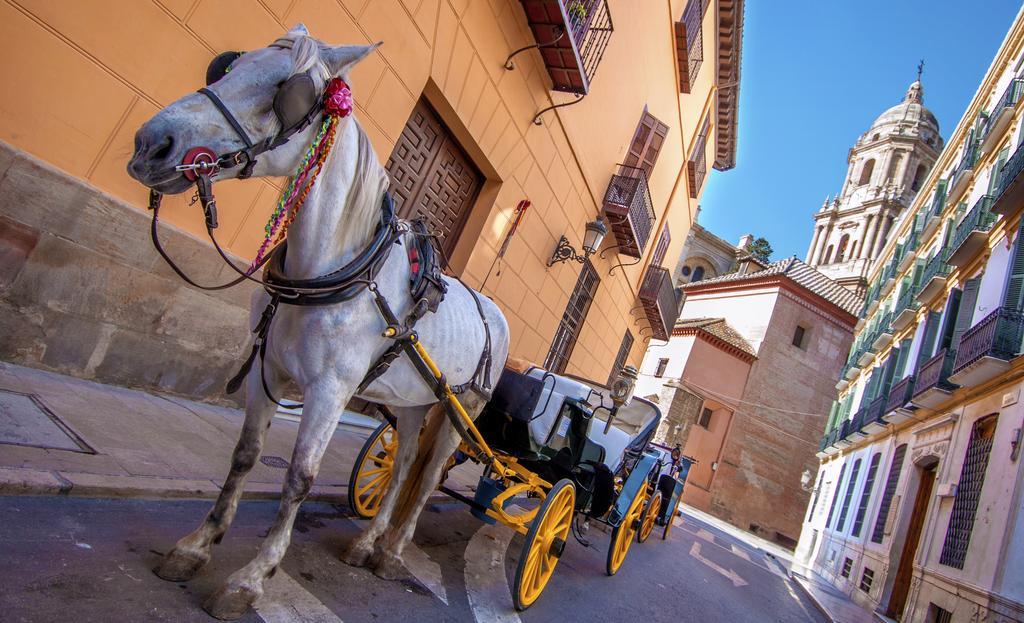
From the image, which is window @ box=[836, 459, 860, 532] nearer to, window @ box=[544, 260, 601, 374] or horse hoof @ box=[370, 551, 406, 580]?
window @ box=[544, 260, 601, 374]

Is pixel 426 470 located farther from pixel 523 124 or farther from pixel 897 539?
pixel 897 539

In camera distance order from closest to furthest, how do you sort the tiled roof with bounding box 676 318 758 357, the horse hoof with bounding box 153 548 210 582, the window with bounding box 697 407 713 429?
the horse hoof with bounding box 153 548 210 582, the window with bounding box 697 407 713 429, the tiled roof with bounding box 676 318 758 357

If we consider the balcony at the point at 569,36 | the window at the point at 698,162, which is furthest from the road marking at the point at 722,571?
the window at the point at 698,162

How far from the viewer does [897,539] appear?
12773mm

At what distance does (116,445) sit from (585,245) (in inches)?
348

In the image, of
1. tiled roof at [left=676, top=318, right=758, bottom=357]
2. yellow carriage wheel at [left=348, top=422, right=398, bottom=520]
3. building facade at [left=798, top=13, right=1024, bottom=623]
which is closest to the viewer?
yellow carriage wheel at [left=348, top=422, right=398, bottom=520]

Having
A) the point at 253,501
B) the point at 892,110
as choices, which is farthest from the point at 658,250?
the point at 892,110

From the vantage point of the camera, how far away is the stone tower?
131 ft

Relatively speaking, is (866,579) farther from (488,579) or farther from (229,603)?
(229,603)

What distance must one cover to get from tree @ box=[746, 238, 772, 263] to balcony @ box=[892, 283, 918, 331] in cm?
3150

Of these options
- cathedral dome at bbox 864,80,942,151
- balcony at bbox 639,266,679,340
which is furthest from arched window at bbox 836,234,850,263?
balcony at bbox 639,266,679,340

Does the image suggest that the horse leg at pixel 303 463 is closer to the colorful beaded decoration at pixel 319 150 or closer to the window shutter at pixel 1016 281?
the colorful beaded decoration at pixel 319 150

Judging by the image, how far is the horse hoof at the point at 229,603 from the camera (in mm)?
2188

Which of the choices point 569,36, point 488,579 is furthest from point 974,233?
point 488,579
